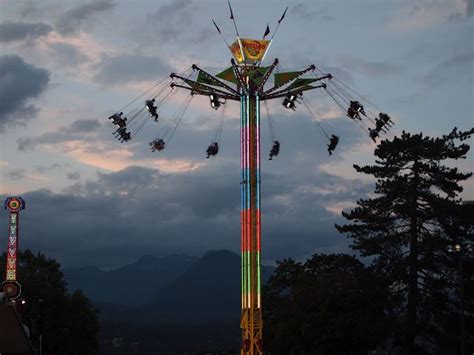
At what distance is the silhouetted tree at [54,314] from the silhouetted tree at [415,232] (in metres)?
30.6

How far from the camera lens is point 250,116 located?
53875 mm

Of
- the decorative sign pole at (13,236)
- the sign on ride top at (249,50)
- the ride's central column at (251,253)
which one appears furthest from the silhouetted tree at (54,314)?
the sign on ride top at (249,50)

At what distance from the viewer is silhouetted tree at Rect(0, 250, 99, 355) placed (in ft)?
283

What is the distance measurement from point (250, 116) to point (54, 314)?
43.8 m

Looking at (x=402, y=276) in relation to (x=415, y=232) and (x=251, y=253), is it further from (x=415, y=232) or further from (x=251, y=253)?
(x=251, y=253)

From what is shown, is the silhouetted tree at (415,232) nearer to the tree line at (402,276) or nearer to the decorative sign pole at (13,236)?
the tree line at (402,276)

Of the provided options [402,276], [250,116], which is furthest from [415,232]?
[250,116]

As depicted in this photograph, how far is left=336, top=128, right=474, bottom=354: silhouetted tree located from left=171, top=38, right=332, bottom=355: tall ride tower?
24.4 m

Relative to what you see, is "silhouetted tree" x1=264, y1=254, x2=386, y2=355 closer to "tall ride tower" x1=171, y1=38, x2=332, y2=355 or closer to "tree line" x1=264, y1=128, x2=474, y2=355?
"tree line" x1=264, y1=128, x2=474, y2=355

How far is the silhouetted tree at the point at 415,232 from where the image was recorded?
7312 centimetres

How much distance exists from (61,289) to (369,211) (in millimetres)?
35359

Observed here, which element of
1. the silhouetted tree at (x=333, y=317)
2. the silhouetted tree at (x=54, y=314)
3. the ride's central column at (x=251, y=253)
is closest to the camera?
the ride's central column at (x=251, y=253)

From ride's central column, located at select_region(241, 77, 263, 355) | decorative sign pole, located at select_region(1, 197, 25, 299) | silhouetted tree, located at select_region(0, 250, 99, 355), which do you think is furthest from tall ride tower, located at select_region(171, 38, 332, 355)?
silhouetted tree, located at select_region(0, 250, 99, 355)

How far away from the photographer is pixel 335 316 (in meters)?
77.3
